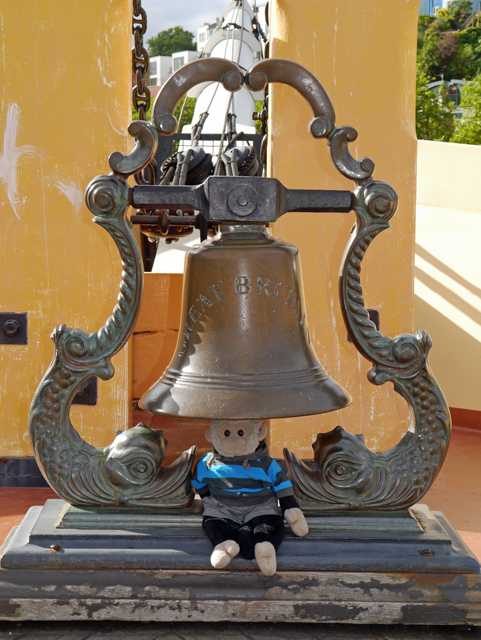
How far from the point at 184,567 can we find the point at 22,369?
1656mm

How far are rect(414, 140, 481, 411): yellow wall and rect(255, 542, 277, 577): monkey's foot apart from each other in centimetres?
302

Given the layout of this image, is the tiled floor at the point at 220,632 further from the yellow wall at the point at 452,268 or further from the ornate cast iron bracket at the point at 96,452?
the yellow wall at the point at 452,268

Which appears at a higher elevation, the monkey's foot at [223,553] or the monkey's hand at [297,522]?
the monkey's hand at [297,522]

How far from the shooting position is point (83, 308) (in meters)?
3.24

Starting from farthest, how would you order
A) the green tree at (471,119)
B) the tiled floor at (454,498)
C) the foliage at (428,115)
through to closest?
1. the foliage at (428,115)
2. the green tree at (471,119)
3. the tiled floor at (454,498)

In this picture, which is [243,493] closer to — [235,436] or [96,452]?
[235,436]

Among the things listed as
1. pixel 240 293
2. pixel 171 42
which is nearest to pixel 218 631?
pixel 240 293

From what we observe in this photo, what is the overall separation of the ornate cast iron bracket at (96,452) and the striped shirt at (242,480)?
6 cm

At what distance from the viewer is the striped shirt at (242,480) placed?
6.77ft

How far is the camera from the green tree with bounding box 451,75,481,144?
775 inches

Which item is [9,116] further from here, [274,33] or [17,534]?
[17,534]

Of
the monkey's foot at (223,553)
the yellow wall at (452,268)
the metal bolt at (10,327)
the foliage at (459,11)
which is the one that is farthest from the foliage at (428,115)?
the foliage at (459,11)

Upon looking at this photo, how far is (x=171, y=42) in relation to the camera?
74.6m

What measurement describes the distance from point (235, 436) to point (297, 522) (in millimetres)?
306
